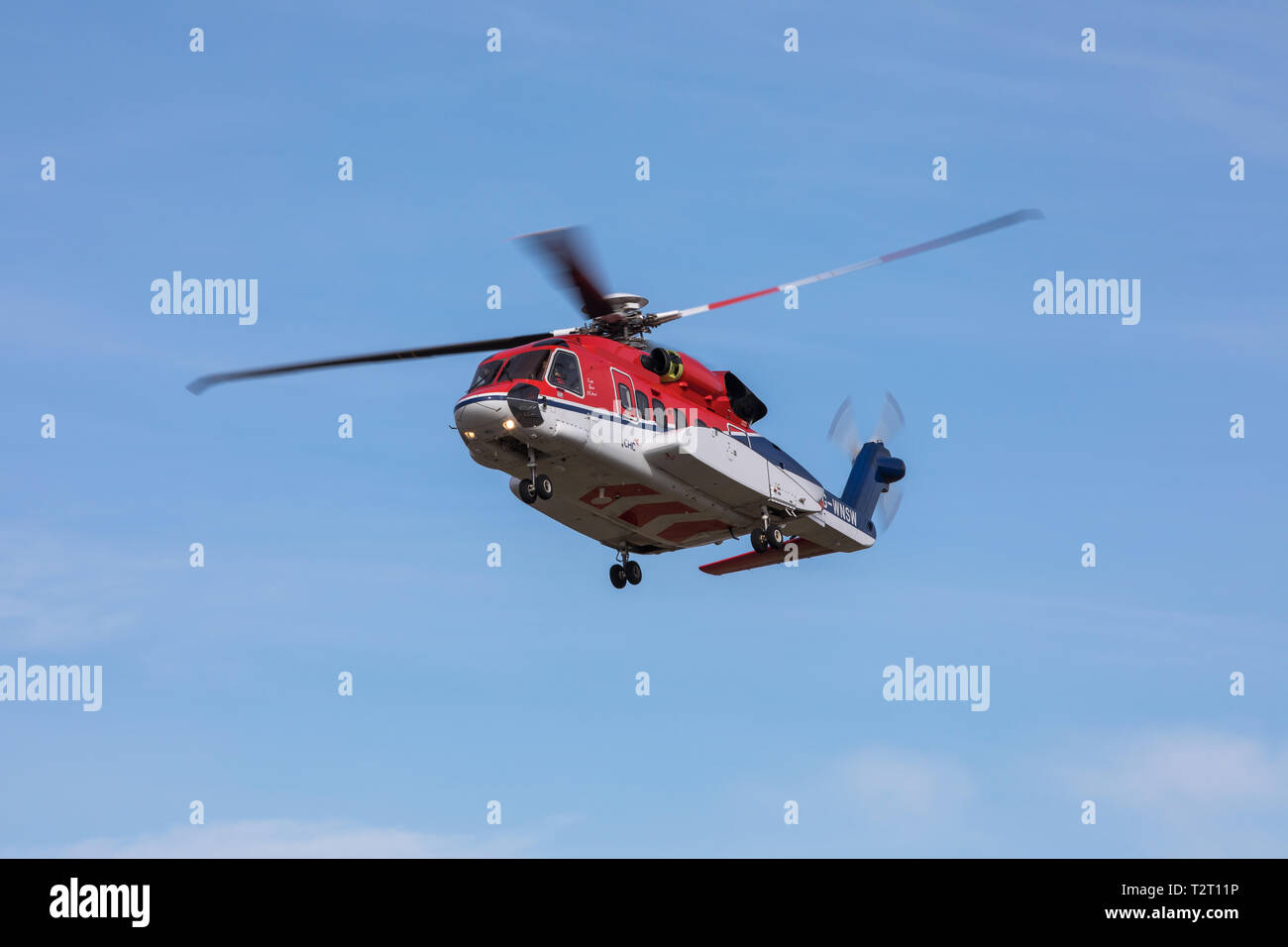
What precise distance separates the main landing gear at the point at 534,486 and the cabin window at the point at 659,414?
10.4 ft

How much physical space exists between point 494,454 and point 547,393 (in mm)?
1887

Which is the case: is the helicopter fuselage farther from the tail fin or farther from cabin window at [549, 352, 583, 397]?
the tail fin

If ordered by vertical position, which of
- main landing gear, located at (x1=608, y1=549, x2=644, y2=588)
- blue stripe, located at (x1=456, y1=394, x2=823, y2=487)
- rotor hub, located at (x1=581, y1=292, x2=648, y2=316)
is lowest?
main landing gear, located at (x1=608, y1=549, x2=644, y2=588)

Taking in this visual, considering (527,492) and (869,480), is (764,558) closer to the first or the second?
(869,480)

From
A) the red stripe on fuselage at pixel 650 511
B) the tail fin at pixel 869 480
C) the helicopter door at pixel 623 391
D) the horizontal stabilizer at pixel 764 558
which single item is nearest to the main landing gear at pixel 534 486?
the helicopter door at pixel 623 391

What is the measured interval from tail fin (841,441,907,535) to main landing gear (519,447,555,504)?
10.9 metres

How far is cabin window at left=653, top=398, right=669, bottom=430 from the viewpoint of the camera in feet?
135

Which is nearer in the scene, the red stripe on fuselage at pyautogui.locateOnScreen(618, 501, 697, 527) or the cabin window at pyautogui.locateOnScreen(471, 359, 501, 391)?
the cabin window at pyautogui.locateOnScreen(471, 359, 501, 391)

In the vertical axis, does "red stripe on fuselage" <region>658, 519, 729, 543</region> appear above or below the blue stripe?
below

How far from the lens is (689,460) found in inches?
1596

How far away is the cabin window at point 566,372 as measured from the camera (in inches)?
1527

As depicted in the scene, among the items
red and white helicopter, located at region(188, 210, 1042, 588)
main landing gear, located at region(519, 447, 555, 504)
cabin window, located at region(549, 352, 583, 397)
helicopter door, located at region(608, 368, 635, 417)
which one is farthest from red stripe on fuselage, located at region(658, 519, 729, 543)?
cabin window, located at region(549, 352, 583, 397)
